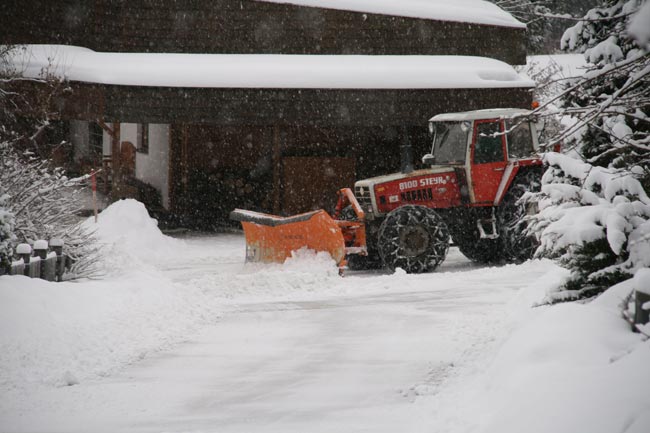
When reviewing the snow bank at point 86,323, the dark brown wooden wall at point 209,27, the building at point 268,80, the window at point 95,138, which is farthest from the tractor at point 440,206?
the window at point 95,138

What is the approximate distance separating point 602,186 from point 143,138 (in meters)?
22.5

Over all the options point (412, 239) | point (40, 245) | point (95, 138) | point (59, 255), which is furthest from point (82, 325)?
point (95, 138)

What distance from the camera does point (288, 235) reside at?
43.4 ft

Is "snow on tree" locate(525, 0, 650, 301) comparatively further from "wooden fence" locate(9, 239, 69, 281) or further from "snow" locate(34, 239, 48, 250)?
"snow" locate(34, 239, 48, 250)

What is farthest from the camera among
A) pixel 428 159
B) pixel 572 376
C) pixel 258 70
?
pixel 258 70

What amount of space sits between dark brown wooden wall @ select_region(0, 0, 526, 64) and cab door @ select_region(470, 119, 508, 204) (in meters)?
10.2

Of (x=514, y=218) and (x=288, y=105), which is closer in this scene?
(x=514, y=218)

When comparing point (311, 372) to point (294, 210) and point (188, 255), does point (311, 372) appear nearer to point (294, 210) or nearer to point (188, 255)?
point (188, 255)

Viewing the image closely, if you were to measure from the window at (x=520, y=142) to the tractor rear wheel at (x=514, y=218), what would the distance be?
1.13ft

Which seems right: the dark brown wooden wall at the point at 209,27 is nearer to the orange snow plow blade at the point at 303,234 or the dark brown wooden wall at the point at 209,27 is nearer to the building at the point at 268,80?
the building at the point at 268,80

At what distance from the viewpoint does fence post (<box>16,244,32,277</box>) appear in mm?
10523

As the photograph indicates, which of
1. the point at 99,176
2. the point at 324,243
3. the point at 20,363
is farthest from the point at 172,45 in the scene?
the point at 20,363

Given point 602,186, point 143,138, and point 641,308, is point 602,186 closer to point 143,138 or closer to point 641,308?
point 641,308

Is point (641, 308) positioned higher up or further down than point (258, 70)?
further down
